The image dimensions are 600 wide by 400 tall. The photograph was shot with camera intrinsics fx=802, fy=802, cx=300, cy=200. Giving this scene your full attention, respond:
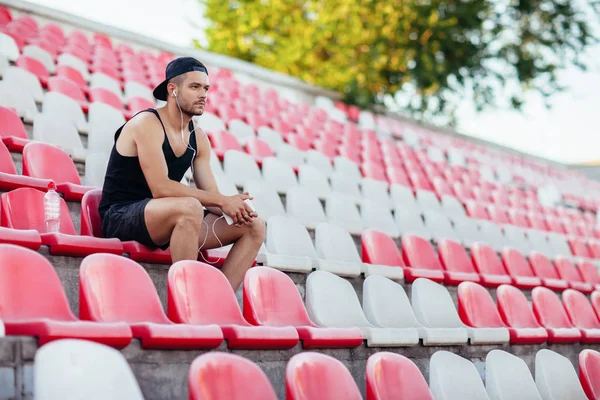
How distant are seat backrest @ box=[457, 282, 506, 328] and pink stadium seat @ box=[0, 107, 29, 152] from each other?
1717 mm

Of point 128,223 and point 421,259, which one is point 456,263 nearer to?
point 421,259

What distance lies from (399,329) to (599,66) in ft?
28.6

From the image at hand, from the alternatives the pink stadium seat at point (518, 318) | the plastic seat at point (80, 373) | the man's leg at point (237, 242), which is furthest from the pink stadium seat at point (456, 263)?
the plastic seat at point (80, 373)

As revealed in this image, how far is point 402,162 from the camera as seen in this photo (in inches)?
249

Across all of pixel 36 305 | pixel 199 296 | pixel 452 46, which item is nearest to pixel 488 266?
pixel 199 296

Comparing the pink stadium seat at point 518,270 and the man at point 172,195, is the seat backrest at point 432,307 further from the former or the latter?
the pink stadium seat at point 518,270

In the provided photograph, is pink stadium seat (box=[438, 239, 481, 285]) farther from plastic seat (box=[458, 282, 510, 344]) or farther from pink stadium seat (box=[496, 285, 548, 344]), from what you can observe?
plastic seat (box=[458, 282, 510, 344])

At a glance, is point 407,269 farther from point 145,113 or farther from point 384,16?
point 384,16

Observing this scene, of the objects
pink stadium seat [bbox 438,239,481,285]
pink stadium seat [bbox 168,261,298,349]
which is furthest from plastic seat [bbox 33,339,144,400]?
pink stadium seat [bbox 438,239,481,285]

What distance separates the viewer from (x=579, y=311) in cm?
361

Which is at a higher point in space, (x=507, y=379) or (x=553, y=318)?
(x=553, y=318)

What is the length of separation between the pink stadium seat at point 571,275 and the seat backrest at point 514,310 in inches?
47.3

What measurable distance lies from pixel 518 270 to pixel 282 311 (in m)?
2.19

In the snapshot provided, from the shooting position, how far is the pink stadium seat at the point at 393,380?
6.01 feet
